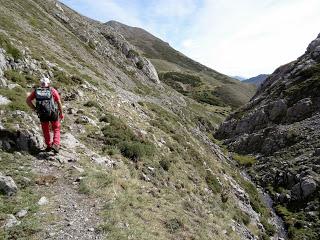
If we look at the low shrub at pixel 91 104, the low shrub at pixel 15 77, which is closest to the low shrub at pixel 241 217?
the low shrub at pixel 91 104

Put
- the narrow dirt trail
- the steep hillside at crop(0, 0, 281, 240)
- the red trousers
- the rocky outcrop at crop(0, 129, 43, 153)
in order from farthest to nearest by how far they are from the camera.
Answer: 1. the red trousers
2. the rocky outcrop at crop(0, 129, 43, 153)
3. the steep hillside at crop(0, 0, 281, 240)
4. the narrow dirt trail

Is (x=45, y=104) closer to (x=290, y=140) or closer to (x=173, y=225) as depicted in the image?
(x=173, y=225)

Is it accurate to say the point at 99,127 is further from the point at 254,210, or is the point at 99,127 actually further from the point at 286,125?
the point at 286,125

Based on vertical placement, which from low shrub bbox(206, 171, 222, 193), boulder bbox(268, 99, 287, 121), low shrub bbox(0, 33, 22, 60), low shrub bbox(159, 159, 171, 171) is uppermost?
boulder bbox(268, 99, 287, 121)

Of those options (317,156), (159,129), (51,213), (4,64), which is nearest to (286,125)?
(317,156)

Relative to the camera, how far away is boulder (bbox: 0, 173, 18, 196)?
1232cm

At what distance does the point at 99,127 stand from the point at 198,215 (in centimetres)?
758

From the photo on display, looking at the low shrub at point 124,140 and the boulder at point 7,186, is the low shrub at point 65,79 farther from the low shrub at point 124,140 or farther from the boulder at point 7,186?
the boulder at point 7,186

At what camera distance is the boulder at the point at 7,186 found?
12.3 m

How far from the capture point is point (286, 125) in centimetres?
5141

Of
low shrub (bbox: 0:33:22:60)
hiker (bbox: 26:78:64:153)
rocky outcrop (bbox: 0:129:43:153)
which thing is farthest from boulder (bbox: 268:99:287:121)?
rocky outcrop (bbox: 0:129:43:153)

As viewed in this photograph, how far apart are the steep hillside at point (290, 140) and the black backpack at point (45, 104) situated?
21403 mm

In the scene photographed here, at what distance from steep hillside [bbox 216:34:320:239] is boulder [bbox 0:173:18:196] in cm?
2255

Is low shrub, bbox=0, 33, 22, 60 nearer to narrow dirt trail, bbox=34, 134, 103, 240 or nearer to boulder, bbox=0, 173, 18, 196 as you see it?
narrow dirt trail, bbox=34, 134, 103, 240
